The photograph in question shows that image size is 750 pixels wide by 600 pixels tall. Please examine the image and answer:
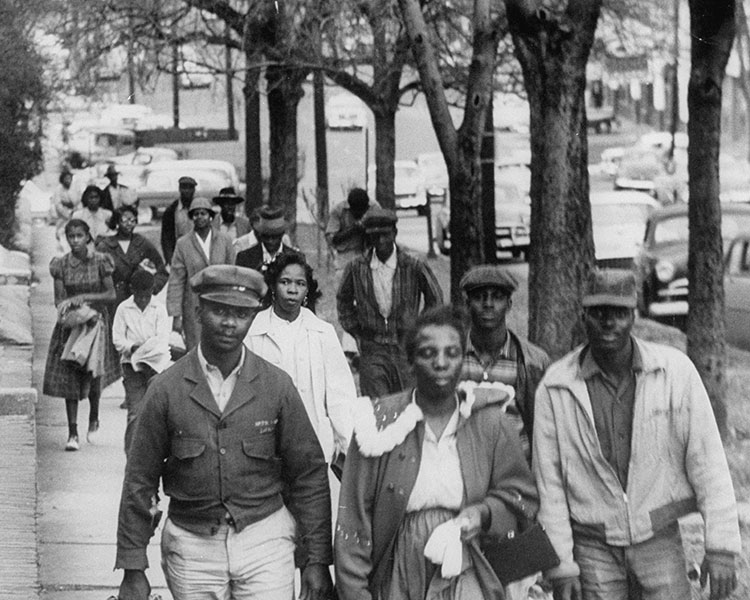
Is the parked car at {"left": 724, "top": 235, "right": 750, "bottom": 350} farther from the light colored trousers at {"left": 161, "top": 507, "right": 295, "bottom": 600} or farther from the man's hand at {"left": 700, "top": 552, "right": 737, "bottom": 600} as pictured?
the light colored trousers at {"left": 161, "top": 507, "right": 295, "bottom": 600}

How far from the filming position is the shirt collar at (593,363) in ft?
18.5

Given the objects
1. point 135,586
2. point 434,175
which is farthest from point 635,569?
point 434,175

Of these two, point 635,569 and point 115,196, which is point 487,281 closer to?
point 635,569

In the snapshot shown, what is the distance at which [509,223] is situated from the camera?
30641 mm

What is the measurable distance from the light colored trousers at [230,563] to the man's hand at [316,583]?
0.28 ft

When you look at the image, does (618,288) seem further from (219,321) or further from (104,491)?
(104,491)

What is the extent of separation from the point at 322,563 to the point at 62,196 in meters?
21.0

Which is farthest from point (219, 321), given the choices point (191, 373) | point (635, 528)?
point (635, 528)

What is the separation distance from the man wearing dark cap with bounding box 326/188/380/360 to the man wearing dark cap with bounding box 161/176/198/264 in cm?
140

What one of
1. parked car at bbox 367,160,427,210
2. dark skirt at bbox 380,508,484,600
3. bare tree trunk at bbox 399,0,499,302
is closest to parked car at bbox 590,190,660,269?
bare tree trunk at bbox 399,0,499,302

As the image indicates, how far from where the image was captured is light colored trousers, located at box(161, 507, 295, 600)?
5.55m

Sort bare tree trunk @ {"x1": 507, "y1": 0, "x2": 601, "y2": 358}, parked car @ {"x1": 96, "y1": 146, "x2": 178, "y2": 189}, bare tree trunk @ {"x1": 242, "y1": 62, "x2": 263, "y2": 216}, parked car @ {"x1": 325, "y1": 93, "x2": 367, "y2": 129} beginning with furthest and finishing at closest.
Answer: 1. parked car @ {"x1": 325, "y1": 93, "x2": 367, "y2": 129}
2. parked car @ {"x1": 96, "y1": 146, "x2": 178, "y2": 189}
3. bare tree trunk @ {"x1": 242, "y1": 62, "x2": 263, "y2": 216}
4. bare tree trunk @ {"x1": 507, "y1": 0, "x2": 601, "y2": 358}

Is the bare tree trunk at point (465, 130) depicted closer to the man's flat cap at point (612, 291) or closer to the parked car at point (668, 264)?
the man's flat cap at point (612, 291)

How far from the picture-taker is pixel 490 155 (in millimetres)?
18344
